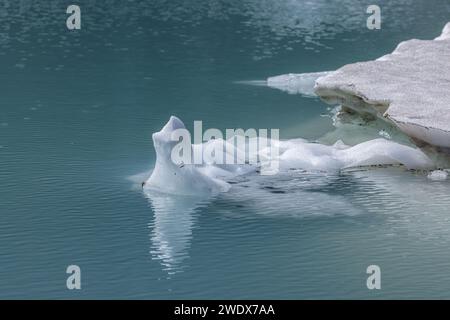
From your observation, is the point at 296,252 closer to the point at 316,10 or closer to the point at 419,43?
the point at 419,43

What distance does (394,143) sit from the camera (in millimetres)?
19016

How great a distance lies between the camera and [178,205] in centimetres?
1642

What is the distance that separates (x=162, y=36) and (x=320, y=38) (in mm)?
6094

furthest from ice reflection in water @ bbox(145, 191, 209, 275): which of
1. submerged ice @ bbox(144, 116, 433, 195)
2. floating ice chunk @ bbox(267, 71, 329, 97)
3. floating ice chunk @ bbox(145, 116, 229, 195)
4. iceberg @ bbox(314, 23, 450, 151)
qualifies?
floating ice chunk @ bbox(267, 71, 329, 97)

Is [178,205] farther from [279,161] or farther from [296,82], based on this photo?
[296,82]

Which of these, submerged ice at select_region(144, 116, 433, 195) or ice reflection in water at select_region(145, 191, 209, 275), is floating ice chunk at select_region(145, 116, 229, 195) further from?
ice reflection in water at select_region(145, 191, 209, 275)

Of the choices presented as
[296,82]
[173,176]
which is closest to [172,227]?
[173,176]

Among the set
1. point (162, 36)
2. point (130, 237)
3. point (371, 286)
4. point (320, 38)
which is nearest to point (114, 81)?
point (162, 36)

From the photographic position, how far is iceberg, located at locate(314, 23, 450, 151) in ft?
58.2

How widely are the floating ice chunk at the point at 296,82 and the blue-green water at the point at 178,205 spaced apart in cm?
76

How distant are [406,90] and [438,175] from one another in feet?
8.11

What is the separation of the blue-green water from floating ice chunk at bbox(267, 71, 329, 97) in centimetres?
76

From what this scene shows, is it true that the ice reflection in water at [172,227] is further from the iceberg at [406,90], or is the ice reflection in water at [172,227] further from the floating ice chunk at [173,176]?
the iceberg at [406,90]

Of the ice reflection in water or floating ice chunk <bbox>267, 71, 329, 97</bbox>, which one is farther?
floating ice chunk <bbox>267, 71, 329, 97</bbox>
